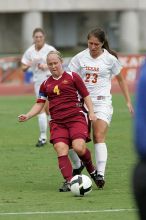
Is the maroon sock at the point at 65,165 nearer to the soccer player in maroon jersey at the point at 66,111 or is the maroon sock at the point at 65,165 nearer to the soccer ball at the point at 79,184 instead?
the soccer player in maroon jersey at the point at 66,111

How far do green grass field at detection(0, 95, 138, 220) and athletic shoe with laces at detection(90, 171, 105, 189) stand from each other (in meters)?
0.10

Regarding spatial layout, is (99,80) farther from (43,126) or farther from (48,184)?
(43,126)

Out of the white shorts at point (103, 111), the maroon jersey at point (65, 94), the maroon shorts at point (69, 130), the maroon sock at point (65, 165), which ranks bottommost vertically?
the maroon sock at point (65, 165)

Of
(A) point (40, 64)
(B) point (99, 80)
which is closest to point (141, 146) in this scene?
(B) point (99, 80)

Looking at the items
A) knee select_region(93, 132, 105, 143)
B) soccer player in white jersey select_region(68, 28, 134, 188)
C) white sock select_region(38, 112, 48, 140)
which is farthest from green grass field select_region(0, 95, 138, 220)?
knee select_region(93, 132, 105, 143)

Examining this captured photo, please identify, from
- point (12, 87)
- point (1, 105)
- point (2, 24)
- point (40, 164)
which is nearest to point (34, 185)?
point (40, 164)

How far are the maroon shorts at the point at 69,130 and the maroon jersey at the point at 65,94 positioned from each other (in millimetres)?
72

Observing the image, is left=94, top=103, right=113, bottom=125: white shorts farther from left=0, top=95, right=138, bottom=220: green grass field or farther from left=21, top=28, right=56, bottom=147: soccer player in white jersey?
left=21, top=28, right=56, bottom=147: soccer player in white jersey

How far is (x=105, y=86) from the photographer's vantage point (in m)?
11.6

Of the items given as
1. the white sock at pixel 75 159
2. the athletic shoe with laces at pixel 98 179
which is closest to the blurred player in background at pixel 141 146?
the athletic shoe with laces at pixel 98 179

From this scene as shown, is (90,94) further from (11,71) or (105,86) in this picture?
(11,71)

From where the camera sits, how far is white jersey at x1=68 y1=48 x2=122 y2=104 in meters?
11.5

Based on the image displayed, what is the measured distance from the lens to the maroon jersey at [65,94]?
11.0 m

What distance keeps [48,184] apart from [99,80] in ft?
5.05
